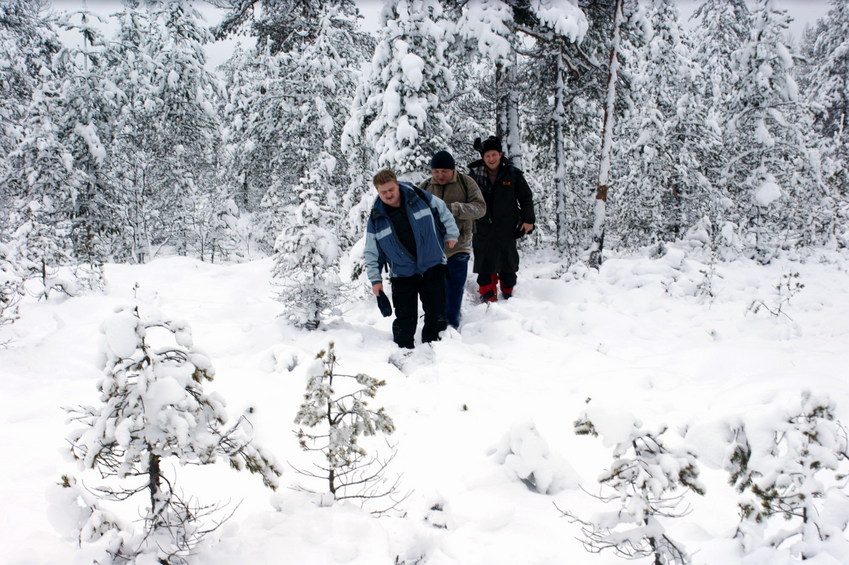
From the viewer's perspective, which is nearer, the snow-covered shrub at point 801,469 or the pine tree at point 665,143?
the snow-covered shrub at point 801,469

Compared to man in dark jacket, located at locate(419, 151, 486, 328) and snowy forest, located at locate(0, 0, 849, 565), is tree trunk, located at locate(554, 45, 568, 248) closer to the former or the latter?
snowy forest, located at locate(0, 0, 849, 565)

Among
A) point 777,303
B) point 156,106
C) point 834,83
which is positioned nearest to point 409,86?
point 777,303

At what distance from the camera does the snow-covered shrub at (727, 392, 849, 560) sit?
5.45ft

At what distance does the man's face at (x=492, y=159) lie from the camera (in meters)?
6.61

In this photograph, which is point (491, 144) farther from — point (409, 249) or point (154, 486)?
point (154, 486)

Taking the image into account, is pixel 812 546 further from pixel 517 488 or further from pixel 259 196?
pixel 259 196

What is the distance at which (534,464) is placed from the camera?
2920 millimetres

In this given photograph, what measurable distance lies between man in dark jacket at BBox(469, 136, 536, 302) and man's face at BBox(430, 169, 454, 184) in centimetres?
87

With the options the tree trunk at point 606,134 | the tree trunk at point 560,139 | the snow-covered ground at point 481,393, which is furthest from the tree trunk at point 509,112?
the snow-covered ground at point 481,393

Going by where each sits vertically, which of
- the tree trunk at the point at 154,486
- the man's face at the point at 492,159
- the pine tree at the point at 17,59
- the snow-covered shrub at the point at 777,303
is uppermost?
A: the pine tree at the point at 17,59

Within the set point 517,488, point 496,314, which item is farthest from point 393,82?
point 517,488

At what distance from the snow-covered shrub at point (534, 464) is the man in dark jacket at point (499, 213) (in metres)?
4.21

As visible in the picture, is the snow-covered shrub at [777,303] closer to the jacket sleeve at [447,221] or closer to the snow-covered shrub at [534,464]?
the jacket sleeve at [447,221]

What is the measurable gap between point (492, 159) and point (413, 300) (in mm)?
2517
